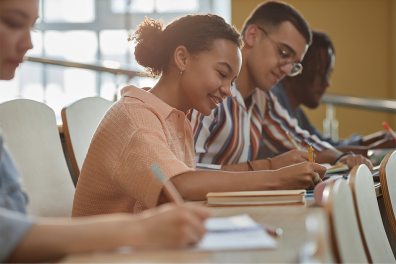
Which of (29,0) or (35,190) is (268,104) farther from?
(29,0)

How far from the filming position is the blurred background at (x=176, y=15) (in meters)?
5.19

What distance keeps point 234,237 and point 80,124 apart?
1.15m

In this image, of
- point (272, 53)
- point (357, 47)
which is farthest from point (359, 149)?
point (357, 47)

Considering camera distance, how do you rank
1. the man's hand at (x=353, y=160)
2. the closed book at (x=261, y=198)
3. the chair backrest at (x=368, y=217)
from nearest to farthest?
the chair backrest at (x=368, y=217), the closed book at (x=261, y=198), the man's hand at (x=353, y=160)

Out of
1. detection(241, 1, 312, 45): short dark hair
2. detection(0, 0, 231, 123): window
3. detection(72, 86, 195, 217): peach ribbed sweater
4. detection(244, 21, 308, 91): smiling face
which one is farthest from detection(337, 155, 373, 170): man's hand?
detection(0, 0, 231, 123): window

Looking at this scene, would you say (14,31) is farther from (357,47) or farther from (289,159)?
(357,47)

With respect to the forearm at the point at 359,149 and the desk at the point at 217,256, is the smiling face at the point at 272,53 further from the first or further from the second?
the desk at the point at 217,256

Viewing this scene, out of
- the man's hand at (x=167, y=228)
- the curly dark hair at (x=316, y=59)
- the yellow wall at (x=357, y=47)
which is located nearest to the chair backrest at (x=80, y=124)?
the man's hand at (x=167, y=228)

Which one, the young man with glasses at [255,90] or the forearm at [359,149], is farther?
the forearm at [359,149]

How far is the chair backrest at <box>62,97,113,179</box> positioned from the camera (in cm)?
158

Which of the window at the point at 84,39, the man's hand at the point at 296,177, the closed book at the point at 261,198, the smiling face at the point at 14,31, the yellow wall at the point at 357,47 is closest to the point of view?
the smiling face at the point at 14,31

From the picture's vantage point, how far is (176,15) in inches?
210

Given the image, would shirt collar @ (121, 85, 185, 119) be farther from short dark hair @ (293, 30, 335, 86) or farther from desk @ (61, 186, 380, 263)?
short dark hair @ (293, 30, 335, 86)

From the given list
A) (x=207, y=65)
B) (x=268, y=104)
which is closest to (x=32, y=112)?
(x=207, y=65)
